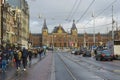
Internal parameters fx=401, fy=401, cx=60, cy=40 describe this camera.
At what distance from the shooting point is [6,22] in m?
95.9

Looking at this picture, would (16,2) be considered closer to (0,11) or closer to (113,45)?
(0,11)

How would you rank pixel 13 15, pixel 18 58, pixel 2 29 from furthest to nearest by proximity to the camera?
pixel 13 15
pixel 2 29
pixel 18 58

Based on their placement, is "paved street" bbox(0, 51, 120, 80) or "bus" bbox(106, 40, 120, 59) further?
"bus" bbox(106, 40, 120, 59)

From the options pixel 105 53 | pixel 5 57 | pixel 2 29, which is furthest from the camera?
pixel 2 29

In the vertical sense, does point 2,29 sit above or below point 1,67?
above

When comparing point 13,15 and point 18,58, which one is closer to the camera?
point 18,58

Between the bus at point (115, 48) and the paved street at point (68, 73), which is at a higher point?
the bus at point (115, 48)

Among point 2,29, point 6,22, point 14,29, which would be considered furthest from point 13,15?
point 2,29

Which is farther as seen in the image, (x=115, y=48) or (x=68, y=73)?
(x=115, y=48)

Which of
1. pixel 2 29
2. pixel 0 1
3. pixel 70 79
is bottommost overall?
pixel 70 79

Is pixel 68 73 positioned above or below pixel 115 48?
below

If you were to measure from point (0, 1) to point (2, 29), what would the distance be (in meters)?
8.20

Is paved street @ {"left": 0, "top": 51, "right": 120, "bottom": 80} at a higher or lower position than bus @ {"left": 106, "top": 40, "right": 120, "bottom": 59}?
lower

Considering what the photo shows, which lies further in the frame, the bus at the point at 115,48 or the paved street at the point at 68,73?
the bus at the point at 115,48
